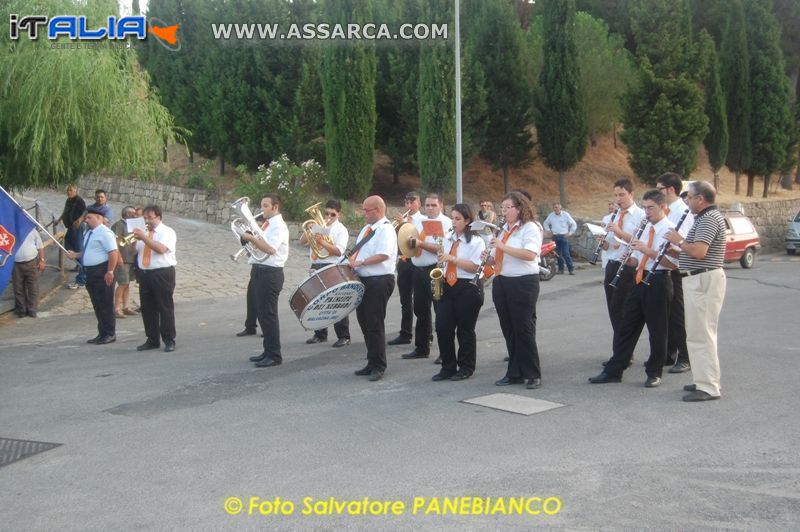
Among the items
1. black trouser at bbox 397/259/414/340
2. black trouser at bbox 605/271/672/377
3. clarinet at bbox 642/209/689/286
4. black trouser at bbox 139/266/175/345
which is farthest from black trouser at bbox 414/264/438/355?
black trouser at bbox 139/266/175/345

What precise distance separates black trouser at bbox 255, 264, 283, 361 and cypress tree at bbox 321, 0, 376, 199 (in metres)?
15.0

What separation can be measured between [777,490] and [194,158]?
2759 centimetres

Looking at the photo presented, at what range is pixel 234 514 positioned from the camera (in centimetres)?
530

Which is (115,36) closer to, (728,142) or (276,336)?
(276,336)

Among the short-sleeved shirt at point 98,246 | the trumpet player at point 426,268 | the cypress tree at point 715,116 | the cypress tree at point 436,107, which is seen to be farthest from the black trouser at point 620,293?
the cypress tree at point 715,116

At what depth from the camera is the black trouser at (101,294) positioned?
1189 cm

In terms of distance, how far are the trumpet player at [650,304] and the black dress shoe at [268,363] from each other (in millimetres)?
3652

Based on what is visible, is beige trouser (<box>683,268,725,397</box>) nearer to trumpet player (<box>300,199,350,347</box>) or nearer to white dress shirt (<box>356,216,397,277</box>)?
white dress shirt (<box>356,216,397,277</box>)

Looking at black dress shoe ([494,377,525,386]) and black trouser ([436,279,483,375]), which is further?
black trouser ([436,279,483,375])

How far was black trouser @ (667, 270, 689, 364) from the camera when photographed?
8.91m

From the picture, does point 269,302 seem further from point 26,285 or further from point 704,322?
point 26,285

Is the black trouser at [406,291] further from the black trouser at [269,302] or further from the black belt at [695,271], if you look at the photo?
the black belt at [695,271]

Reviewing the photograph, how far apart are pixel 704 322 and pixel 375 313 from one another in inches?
129

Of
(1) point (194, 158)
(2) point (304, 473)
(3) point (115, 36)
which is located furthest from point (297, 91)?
(2) point (304, 473)
